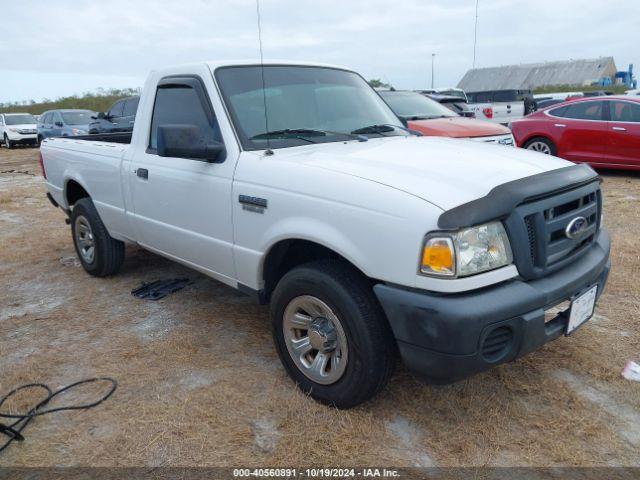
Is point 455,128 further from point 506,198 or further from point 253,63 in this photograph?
point 506,198

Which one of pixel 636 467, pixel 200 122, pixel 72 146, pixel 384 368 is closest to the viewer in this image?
pixel 636 467

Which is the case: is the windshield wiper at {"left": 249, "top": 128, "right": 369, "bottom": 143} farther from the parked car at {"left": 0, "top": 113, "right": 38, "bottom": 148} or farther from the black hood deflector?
the parked car at {"left": 0, "top": 113, "right": 38, "bottom": 148}

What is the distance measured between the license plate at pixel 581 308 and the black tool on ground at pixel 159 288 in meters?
3.24

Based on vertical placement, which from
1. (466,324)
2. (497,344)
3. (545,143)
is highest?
(545,143)

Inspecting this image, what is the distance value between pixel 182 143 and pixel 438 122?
19.2 feet

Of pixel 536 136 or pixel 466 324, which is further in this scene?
pixel 536 136

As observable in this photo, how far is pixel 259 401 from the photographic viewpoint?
2.99 m

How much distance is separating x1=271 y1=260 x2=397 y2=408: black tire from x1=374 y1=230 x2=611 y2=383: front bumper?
15 centimetres

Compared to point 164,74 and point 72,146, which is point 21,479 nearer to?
point 164,74

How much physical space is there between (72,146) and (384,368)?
3909mm

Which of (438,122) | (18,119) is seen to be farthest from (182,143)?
(18,119)

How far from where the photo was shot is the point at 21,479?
2490 mm

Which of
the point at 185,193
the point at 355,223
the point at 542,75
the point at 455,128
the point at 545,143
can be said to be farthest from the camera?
the point at 542,75


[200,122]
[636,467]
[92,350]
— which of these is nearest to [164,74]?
[200,122]
